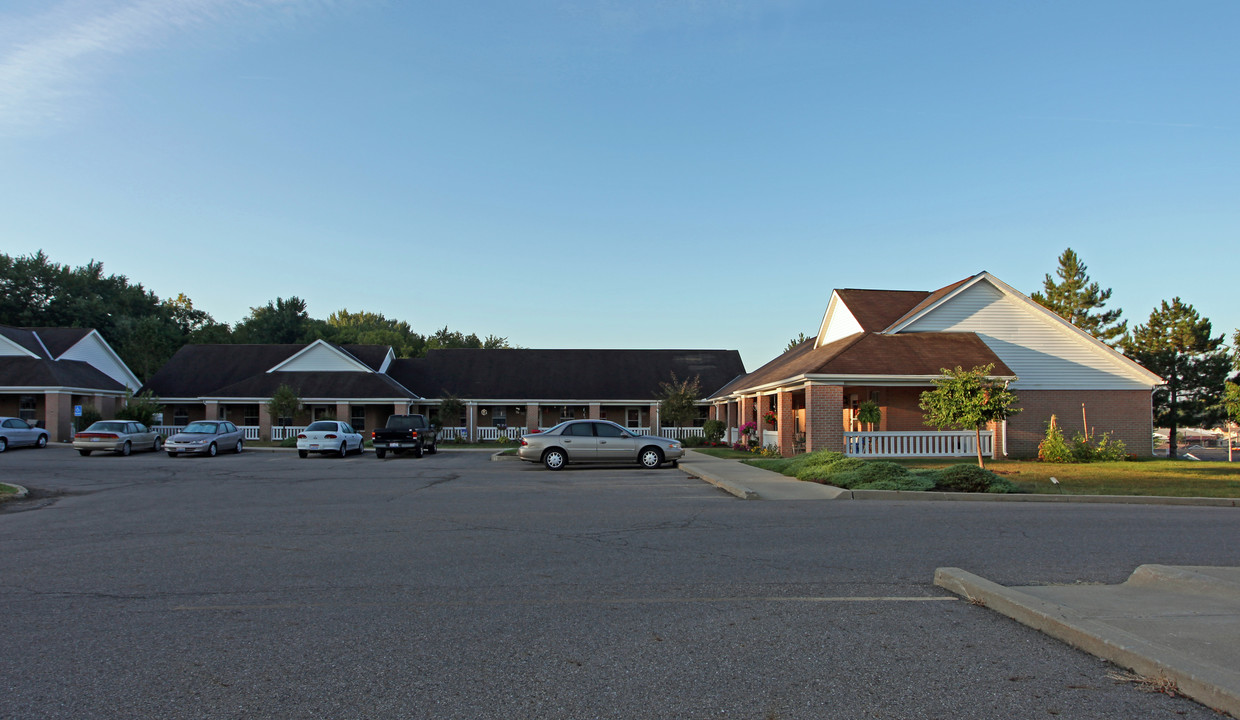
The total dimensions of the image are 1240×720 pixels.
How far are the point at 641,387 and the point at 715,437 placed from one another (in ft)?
28.2

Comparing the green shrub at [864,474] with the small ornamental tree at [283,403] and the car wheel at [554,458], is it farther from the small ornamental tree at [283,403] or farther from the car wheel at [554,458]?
the small ornamental tree at [283,403]

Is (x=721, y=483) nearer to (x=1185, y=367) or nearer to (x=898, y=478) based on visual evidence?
(x=898, y=478)

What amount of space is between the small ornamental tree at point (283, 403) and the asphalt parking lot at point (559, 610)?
2616cm

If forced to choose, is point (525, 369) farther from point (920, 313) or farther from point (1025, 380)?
point (1025, 380)

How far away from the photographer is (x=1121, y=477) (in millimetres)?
18453

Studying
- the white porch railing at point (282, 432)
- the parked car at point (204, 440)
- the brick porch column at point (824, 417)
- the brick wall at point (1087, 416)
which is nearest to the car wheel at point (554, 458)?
the brick porch column at point (824, 417)

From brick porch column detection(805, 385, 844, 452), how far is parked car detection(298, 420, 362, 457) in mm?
18055

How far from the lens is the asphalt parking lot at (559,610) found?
4.39 meters

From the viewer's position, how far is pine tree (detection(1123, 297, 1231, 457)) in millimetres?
50812

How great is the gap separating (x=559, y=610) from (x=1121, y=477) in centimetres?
1751

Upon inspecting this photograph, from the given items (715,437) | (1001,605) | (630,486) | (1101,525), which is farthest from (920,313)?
(1001,605)

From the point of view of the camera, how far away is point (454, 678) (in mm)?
4695

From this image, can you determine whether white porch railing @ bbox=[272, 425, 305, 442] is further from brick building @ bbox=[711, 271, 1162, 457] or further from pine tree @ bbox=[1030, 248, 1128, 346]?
pine tree @ bbox=[1030, 248, 1128, 346]

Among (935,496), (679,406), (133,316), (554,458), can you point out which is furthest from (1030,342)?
(133,316)
